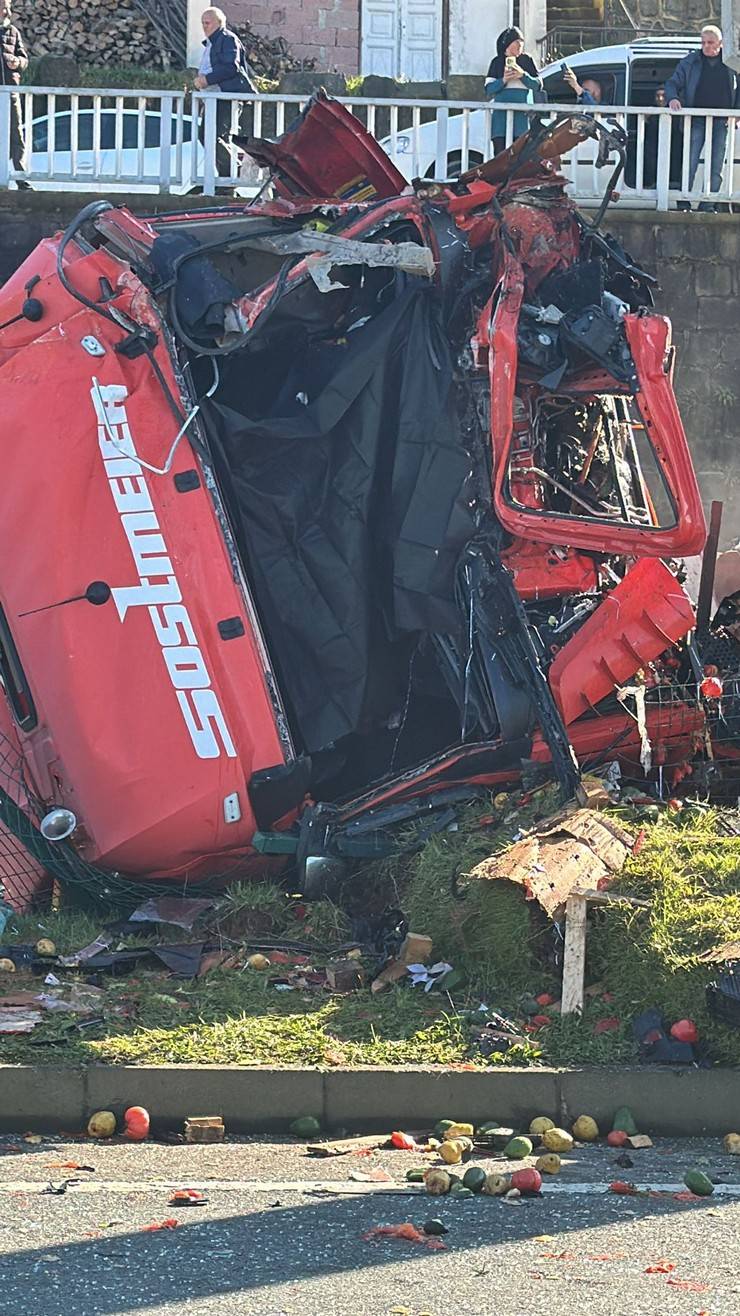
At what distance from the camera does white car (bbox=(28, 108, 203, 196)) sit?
39.1 ft

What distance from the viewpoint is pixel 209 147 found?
469 inches

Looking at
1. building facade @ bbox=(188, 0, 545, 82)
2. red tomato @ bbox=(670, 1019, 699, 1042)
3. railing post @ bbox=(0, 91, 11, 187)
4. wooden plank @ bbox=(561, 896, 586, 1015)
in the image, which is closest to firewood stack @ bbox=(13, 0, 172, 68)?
building facade @ bbox=(188, 0, 545, 82)

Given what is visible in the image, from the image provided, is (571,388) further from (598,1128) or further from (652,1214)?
(652,1214)

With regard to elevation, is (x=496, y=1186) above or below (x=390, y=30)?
below

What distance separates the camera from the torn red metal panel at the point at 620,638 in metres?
7.84

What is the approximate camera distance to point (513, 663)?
7.72 m

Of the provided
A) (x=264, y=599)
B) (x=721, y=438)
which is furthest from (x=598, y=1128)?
(x=721, y=438)

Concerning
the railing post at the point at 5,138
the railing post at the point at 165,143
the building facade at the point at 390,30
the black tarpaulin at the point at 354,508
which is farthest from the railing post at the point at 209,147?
the building facade at the point at 390,30

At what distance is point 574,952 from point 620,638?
6.06 ft

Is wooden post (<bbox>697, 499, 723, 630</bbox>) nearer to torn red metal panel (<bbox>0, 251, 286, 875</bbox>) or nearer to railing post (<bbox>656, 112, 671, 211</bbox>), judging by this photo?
torn red metal panel (<bbox>0, 251, 286, 875</bbox>)

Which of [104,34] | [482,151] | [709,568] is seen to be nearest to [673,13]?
[104,34]

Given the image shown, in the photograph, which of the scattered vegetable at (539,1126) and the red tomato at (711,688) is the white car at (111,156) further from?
the scattered vegetable at (539,1126)

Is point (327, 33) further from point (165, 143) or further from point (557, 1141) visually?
point (557, 1141)

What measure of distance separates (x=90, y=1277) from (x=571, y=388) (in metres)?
4.48
